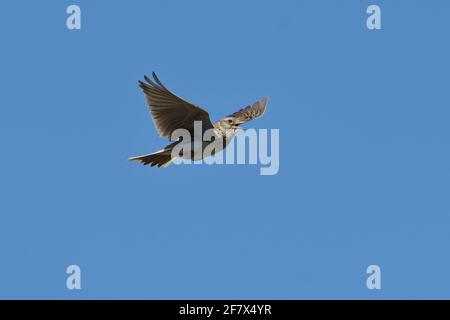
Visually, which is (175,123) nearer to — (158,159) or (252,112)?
(158,159)

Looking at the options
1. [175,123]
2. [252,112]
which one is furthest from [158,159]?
[252,112]

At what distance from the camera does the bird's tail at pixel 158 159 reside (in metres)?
16.4

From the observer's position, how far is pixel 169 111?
16.3 metres

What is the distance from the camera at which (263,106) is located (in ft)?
59.5

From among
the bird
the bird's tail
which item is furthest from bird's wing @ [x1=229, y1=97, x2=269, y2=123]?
the bird's tail

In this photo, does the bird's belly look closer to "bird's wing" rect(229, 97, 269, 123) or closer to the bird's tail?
the bird's tail

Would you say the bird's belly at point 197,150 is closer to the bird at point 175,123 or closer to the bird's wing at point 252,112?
the bird at point 175,123

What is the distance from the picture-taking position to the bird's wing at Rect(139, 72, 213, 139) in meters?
16.0

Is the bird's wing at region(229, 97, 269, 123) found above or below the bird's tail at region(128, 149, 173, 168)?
above

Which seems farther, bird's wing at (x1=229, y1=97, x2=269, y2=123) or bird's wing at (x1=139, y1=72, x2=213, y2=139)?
bird's wing at (x1=229, y1=97, x2=269, y2=123)

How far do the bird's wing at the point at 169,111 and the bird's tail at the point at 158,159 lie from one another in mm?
255

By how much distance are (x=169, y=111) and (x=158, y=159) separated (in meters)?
0.69

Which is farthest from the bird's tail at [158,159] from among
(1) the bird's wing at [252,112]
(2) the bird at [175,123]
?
(1) the bird's wing at [252,112]

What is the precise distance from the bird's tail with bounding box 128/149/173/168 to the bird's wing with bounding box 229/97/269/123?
1178 millimetres
